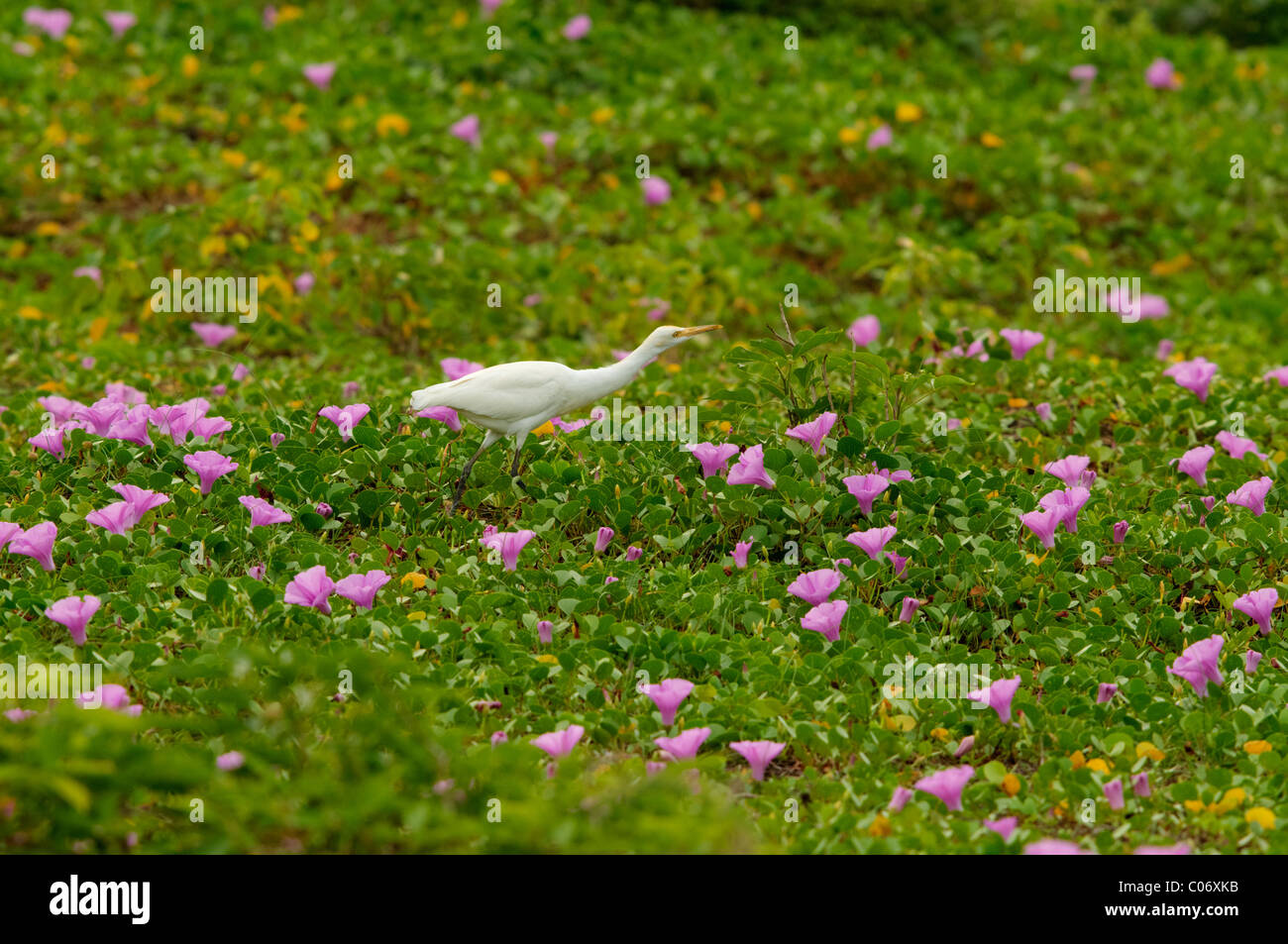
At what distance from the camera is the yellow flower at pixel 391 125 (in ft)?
28.8

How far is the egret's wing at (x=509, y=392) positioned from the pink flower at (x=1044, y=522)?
5.14 feet

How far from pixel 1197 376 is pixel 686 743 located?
3510 millimetres

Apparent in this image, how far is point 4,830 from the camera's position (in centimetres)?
278

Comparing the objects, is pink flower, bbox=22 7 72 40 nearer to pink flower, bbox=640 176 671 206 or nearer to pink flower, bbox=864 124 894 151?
pink flower, bbox=640 176 671 206

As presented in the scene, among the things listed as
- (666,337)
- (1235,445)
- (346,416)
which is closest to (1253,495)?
(1235,445)

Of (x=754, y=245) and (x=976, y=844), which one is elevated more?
(x=754, y=245)

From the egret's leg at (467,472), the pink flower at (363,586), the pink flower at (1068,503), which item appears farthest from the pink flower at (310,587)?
the pink flower at (1068,503)

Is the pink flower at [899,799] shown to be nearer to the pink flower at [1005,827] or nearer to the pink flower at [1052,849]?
the pink flower at [1005,827]

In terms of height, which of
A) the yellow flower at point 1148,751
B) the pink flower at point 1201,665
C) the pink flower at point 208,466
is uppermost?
the pink flower at point 208,466

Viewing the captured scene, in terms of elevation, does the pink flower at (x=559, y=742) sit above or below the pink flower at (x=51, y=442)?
below

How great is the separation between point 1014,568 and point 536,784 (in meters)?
1.89

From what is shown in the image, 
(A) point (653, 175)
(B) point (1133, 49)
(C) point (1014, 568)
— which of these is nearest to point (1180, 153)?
(B) point (1133, 49)

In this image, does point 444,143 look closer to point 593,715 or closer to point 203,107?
point 203,107
